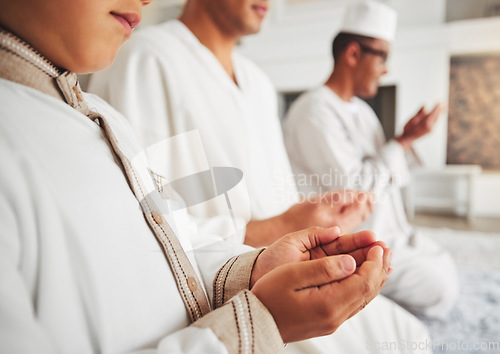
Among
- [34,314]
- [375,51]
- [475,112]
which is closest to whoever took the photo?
[34,314]

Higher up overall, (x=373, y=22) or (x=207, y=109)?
(x=373, y=22)

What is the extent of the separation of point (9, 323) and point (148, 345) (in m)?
0.09

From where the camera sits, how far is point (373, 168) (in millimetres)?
677

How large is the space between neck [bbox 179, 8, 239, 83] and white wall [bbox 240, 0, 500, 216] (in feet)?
5.83

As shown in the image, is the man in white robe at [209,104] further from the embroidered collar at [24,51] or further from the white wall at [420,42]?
the white wall at [420,42]

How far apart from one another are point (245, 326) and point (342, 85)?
0.73m

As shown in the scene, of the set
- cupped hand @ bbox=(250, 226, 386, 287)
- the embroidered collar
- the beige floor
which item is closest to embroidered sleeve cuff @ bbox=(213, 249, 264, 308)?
cupped hand @ bbox=(250, 226, 386, 287)

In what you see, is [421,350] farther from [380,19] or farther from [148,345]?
[380,19]

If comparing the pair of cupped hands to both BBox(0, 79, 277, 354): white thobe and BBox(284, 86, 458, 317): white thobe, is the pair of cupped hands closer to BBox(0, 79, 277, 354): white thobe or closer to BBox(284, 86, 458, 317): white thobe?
BBox(0, 79, 277, 354): white thobe

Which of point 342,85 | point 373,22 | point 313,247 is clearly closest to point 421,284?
point 342,85

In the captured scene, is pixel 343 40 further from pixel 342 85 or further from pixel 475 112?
pixel 475 112

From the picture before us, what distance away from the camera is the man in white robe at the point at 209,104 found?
16.5 inches

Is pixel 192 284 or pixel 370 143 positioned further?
pixel 370 143

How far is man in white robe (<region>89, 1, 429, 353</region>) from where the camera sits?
419mm
